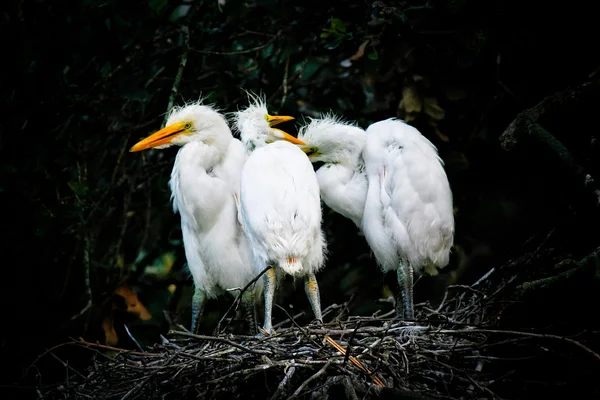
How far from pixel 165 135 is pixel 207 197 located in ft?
0.98

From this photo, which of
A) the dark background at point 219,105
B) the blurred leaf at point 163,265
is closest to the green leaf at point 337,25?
the dark background at point 219,105

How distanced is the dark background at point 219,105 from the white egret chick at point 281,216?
589 mm

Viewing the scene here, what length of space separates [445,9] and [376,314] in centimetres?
131

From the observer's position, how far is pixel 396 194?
10.6 ft

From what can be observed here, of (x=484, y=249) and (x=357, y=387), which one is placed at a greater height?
(x=357, y=387)

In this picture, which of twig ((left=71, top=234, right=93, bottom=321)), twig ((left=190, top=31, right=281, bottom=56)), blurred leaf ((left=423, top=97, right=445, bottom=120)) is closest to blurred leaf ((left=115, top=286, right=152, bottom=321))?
twig ((left=71, top=234, right=93, bottom=321))

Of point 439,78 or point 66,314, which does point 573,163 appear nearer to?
point 439,78

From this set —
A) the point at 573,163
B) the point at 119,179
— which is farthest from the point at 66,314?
the point at 573,163

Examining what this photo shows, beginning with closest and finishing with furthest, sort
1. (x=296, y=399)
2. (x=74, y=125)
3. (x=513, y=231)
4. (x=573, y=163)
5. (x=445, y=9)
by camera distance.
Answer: (x=296, y=399) < (x=573, y=163) < (x=445, y=9) < (x=74, y=125) < (x=513, y=231)

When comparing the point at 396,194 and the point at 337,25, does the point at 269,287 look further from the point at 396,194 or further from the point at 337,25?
the point at 337,25

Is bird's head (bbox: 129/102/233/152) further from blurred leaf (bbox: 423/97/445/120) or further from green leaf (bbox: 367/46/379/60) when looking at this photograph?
blurred leaf (bbox: 423/97/445/120)

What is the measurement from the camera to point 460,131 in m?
3.82

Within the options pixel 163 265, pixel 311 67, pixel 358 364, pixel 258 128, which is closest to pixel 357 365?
pixel 358 364

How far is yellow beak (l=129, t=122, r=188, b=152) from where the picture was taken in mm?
3247
